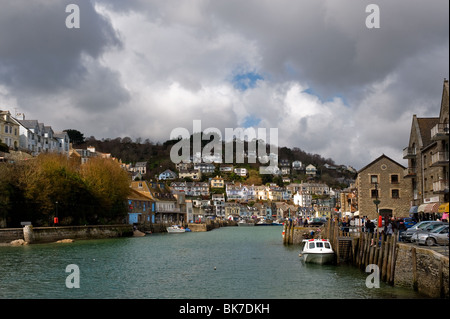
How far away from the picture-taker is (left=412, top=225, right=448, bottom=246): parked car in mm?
26438

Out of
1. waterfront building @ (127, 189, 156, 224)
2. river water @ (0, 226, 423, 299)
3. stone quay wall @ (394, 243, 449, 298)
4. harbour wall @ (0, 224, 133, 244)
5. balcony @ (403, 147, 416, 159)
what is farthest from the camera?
waterfront building @ (127, 189, 156, 224)

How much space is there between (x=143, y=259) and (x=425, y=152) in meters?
32.6

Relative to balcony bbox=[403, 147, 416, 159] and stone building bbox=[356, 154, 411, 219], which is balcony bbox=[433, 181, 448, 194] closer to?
balcony bbox=[403, 147, 416, 159]

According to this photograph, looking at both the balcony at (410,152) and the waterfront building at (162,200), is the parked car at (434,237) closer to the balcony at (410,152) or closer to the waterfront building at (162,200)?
the balcony at (410,152)

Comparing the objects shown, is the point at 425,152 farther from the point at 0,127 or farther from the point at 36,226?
the point at 0,127

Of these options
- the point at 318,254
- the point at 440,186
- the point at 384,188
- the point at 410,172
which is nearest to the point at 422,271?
the point at 318,254

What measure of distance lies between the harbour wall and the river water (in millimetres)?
11492

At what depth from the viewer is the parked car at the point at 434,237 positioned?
26.4m

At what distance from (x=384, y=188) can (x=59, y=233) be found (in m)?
43.6

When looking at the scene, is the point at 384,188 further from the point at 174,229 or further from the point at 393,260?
the point at 174,229

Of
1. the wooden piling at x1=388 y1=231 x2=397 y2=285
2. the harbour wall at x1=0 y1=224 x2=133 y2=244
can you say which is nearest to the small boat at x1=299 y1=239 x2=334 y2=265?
the wooden piling at x1=388 y1=231 x2=397 y2=285
